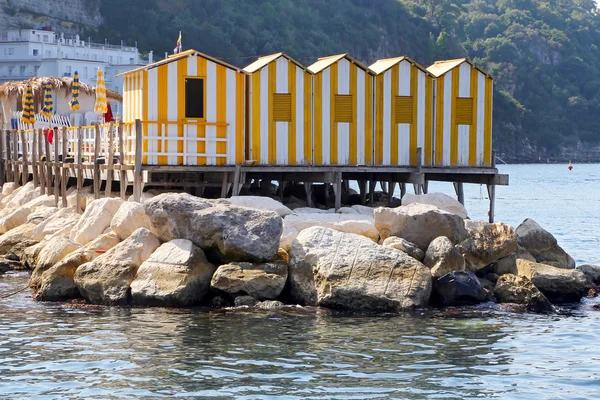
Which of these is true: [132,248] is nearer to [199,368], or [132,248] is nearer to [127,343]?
[127,343]

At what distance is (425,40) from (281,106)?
130 metres

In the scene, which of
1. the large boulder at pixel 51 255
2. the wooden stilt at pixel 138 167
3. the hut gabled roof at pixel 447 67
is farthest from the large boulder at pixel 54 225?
the hut gabled roof at pixel 447 67

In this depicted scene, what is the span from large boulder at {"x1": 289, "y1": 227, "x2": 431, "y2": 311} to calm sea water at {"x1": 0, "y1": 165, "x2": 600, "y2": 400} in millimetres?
368

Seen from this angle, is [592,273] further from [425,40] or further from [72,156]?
[425,40]

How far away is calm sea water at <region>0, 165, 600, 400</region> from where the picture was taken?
44.3 feet

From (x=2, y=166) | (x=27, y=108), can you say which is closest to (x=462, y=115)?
(x=27, y=108)

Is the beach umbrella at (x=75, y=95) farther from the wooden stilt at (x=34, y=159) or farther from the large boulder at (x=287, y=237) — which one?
the large boulder at (x=287, y=237)

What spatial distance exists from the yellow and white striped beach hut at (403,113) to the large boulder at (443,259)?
7.71 metres

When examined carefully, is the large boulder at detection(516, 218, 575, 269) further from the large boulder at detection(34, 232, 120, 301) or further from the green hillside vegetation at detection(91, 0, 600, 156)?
the green hillside vegetation at detection(91, 0, 600, 156)

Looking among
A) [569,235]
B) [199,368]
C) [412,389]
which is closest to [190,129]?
[199,368]

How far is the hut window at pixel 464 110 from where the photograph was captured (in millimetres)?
28062

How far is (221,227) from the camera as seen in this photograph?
64.1 feet

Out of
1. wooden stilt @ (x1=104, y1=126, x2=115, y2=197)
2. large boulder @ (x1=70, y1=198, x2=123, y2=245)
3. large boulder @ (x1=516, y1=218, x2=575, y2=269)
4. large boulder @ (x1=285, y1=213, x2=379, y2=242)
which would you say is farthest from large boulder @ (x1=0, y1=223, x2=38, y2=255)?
large boulder @ (x1=516, y1=218, x2=575, y2=269)

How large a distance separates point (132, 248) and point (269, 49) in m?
105
